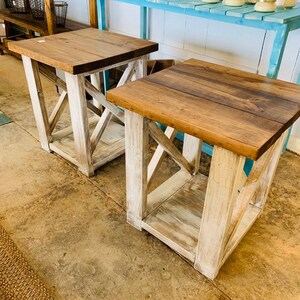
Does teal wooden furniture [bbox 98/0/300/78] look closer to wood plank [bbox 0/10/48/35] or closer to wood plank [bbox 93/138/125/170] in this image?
wood plank [bbox 93/138/125/170]

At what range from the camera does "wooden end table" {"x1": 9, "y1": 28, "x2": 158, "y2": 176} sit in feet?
5.15

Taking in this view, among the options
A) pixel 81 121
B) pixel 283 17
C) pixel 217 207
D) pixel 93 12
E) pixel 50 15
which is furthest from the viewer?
pixel 50 15

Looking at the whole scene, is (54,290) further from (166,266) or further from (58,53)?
(58,53)

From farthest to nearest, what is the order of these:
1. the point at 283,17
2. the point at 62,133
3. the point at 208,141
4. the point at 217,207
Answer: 1. the point at 62,133
2. the point at 283,17
3. the point at 217,207
4. the point at 208,141

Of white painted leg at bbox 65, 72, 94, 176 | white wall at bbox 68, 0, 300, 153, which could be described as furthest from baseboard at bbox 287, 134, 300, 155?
white painted leg at bbox 65, 72, 94, 176

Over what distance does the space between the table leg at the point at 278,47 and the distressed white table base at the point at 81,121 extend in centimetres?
72

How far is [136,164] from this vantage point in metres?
1.34

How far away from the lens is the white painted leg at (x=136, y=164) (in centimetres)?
124

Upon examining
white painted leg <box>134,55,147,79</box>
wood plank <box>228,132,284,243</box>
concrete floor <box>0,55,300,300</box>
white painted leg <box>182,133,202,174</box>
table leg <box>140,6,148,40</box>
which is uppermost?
table leg <box>140,6,148,40</box>

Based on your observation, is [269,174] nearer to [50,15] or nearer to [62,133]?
[62,133]

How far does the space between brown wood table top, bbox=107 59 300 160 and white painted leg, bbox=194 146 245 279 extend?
75 mm

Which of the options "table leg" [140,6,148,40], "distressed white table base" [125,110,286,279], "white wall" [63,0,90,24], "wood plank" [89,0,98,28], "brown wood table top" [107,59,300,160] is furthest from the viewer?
"white wall" [63,0,90,24]

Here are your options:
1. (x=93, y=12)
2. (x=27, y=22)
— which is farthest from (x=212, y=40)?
(x=27, y=22)

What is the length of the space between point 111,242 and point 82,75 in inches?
32.9
